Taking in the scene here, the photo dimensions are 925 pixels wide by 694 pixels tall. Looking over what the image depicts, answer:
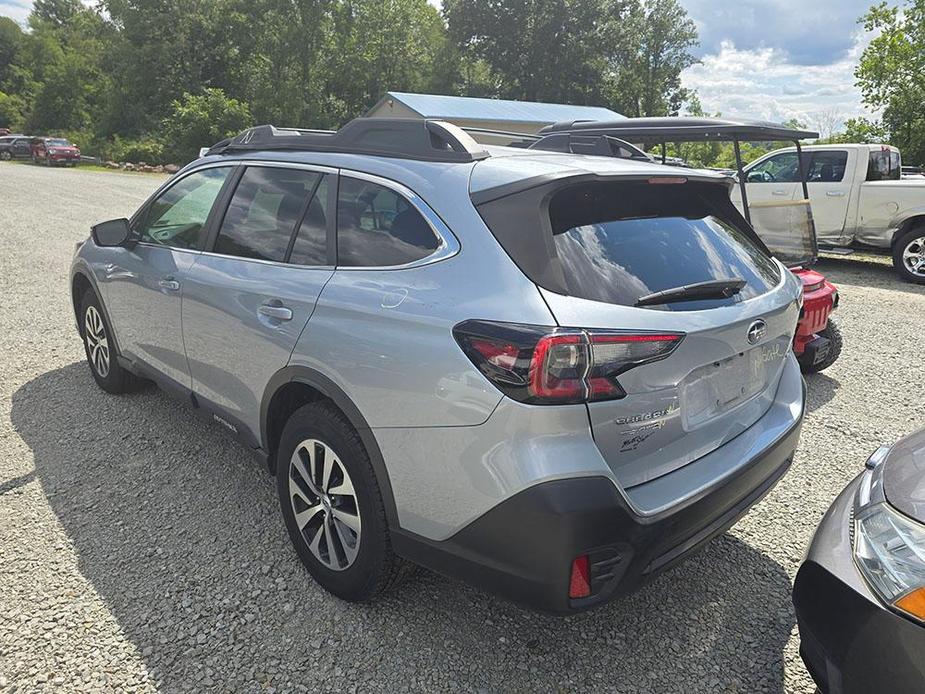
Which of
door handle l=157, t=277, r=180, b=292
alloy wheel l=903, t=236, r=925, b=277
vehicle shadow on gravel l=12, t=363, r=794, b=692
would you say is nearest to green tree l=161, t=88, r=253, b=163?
alloy wheel l=903, t=236, r=925, b=277

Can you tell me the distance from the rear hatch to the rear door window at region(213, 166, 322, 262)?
104 centimetres

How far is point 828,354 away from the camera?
15.8 feet

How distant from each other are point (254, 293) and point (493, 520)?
1519 millimetres

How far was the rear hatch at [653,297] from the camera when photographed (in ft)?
6.14

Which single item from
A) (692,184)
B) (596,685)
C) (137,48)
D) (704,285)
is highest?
(137,48)

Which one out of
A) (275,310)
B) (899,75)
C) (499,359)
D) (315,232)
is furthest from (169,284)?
(899,75)

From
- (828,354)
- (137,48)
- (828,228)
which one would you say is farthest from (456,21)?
(828,354)

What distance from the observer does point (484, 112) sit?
85.6 feet

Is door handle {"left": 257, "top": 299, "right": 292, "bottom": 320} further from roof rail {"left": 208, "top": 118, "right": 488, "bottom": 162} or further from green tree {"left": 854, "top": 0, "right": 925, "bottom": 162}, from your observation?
green tree {"left": 854, "top": 0, "right": 925, "bottom": 162}

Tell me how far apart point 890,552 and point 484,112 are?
26556 millimetres

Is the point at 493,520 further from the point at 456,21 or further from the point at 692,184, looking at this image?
the point at 456,21

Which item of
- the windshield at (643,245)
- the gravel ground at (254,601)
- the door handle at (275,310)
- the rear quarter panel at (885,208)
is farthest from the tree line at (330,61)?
the windshield at (643,245)

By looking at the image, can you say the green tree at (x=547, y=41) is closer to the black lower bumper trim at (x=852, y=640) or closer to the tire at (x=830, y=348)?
the tire at (x=830, y=348)

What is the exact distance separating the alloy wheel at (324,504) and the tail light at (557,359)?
83cm
